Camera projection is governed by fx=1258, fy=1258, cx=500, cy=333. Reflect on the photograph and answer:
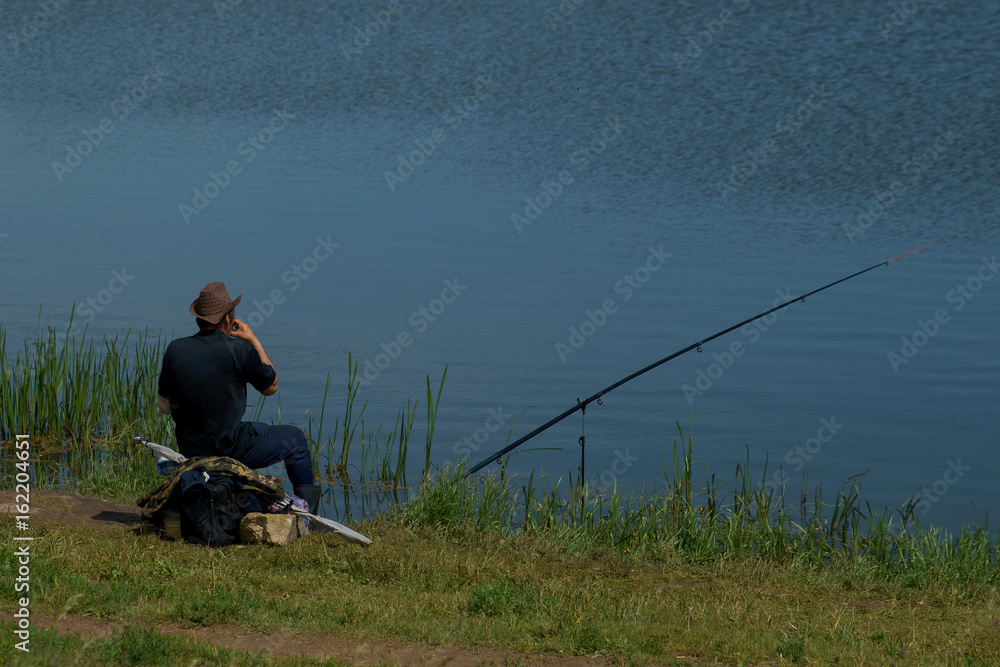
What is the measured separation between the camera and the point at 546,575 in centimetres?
730

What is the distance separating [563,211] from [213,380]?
1443 cm

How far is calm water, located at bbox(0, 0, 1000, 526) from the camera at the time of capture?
510 inches

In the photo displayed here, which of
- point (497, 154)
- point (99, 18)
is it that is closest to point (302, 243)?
point (497, 154)

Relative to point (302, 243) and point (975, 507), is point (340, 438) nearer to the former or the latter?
point (975, 507)

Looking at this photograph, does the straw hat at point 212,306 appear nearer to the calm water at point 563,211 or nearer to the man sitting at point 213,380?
the man sitting at point 213,380

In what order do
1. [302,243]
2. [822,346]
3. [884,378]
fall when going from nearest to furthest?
[884,378], [822,346], [302,243]

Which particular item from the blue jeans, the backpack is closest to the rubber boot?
the blue jeans

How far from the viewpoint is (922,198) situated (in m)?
20.4

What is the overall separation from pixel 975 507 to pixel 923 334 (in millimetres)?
5299

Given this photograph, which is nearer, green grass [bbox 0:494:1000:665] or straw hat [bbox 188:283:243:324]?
green grass [bbox 0:494:1000:665]

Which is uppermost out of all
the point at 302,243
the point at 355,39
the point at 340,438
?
the point at 355,39

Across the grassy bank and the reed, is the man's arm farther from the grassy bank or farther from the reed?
the reed

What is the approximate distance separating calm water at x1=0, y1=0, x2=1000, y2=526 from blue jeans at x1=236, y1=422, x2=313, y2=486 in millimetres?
2999

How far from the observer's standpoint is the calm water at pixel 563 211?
12945 mm
